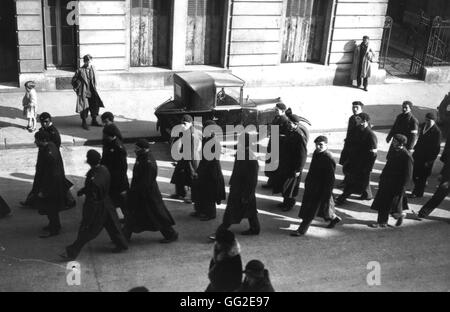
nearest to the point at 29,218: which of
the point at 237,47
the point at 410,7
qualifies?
the point at 237,47

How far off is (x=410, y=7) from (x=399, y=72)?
27.9 feet

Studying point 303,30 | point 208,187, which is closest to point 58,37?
point 303,30

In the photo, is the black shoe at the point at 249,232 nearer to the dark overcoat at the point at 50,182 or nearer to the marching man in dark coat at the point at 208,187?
the marching man in dark coat at the point at 208,187

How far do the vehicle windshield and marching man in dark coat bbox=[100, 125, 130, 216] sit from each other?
423cm

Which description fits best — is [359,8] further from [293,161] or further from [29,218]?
[29,218]

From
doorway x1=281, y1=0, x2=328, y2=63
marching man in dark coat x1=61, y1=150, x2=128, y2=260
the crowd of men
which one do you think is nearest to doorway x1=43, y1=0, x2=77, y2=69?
doorway x1=281, y1=0, x2=328, y2=63

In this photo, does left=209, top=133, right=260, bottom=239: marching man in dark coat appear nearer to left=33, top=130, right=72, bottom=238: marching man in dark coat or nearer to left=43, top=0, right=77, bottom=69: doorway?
left=33, top=130, right=72, bottom=238: marching man in dark coat

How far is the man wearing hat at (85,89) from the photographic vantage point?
14.4 m

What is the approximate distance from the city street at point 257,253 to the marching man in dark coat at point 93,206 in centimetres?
41

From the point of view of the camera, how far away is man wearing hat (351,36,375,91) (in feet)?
64.1

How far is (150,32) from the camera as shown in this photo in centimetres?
1834

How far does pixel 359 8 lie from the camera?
19.8 meters

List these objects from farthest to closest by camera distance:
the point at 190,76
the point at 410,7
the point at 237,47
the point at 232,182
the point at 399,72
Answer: the point at 410,7
the point at 399,72
the point at 237,47
the point at 190,76
the point at 232,182

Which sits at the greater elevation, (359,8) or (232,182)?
(359,8)
